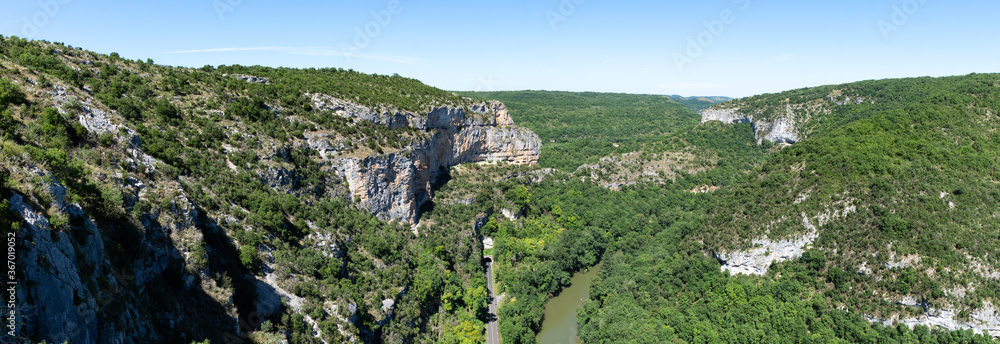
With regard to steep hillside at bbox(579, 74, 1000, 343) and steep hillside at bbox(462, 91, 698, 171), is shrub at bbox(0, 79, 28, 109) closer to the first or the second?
steep hillside at bbox(579, 74, 1000, 343)

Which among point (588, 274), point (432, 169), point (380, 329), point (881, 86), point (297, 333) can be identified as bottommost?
point (588, 274)

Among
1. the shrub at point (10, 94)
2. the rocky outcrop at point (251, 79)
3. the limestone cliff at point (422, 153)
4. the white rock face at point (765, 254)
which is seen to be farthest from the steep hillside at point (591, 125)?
the shrub at point (10, 94)

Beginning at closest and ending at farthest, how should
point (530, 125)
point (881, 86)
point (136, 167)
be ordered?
point (136, 167), point (881, 86), point (530, 125)

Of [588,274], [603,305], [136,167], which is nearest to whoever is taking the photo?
[136,167]

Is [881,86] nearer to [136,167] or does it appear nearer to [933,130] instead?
[933,130]

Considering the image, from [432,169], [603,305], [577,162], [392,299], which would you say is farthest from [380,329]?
[577,162]

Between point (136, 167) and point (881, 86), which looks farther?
point (881, 86)

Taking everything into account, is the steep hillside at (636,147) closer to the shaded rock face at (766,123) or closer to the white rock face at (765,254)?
the shaded rock face at (766,123)
